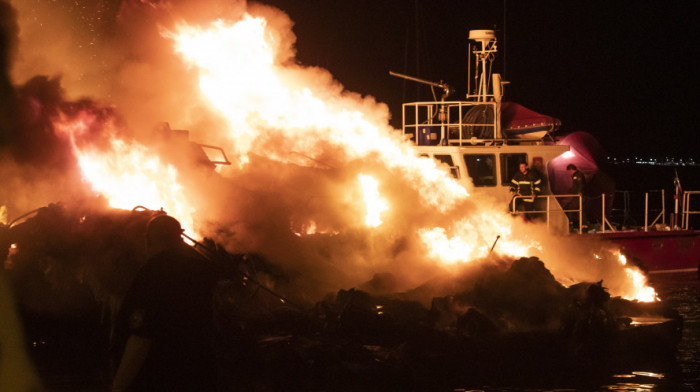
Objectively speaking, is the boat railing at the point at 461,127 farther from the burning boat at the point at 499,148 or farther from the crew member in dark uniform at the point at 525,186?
the crew member in dark uniform at the point at 525,186

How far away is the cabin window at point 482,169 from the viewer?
18.5m

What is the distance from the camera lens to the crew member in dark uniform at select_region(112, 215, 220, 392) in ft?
16.3

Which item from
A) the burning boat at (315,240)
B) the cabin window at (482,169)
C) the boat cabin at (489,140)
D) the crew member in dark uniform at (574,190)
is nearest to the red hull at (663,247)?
the crew member in dark uniform at (574,190)

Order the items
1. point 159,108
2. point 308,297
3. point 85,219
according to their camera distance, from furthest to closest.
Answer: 1. point 159,108
2. point 308,297
3. point 85,219

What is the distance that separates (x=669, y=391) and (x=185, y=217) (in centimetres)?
772

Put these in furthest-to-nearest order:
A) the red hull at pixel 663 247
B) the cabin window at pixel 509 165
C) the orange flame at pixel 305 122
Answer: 1. the red hull at pixel 663 247
2. the cabin window at pixel 509 165
3. the orange flame at pixel 305 122

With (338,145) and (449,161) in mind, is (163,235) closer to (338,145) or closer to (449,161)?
(338,145)

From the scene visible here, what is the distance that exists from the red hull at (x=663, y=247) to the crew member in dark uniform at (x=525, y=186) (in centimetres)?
310

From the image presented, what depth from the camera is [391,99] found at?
4734 cm

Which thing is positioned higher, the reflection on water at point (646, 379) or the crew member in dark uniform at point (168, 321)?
the crew member in dark uniform at point (168, 321)

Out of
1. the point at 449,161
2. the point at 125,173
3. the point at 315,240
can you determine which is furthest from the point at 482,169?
the point at 125,173

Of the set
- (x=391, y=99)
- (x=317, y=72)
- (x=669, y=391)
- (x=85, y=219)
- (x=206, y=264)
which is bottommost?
(x=669, y=391)

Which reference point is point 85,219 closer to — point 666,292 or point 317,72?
point 317,72

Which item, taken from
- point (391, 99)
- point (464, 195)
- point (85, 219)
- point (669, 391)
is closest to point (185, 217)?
point (85, 219)
